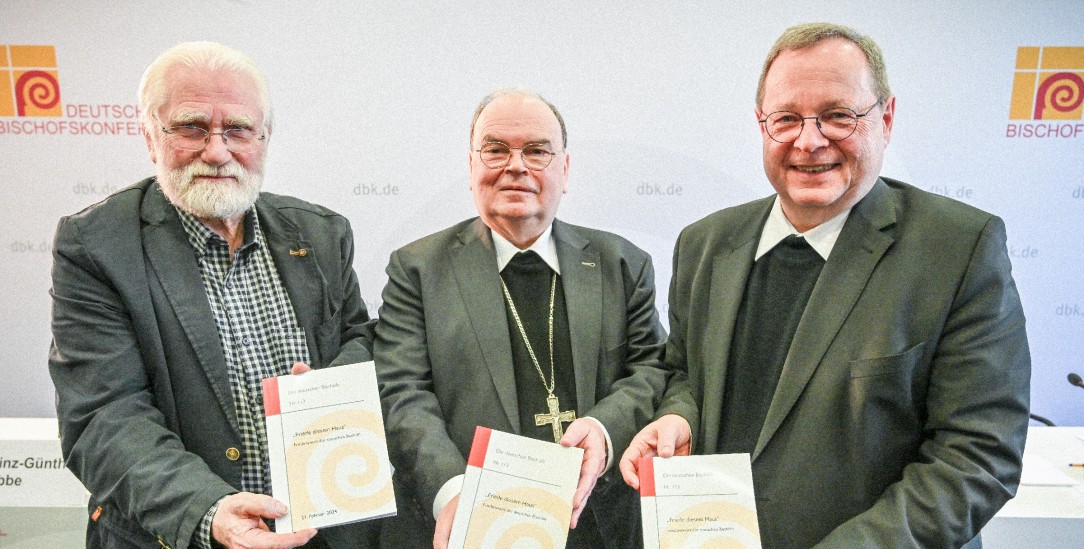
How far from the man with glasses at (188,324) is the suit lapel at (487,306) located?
15.5 inches

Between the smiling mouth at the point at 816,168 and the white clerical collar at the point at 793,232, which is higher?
the smiling mouth at the point at 816,168

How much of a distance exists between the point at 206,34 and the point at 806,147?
353cm

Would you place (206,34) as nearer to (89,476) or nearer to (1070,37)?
(89,476)

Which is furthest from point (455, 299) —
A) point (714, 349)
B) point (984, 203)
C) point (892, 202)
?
point (984, 203)

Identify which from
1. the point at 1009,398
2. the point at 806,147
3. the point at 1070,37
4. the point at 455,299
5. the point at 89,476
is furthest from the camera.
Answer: the point at 1070,37

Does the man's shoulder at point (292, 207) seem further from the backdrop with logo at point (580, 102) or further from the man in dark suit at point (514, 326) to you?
the backdrop with logo at point (580, 102)

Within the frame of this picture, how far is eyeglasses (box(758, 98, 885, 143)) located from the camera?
5.73ft

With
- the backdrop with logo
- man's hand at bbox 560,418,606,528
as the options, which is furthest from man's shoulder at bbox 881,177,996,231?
the backdrop with logo

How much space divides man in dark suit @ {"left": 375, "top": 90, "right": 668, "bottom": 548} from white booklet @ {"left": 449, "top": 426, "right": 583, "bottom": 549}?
0.35 metres

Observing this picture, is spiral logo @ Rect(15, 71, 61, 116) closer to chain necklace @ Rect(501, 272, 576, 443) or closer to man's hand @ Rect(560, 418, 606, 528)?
chain necklace @ Rect(501, 272, 576, 443)

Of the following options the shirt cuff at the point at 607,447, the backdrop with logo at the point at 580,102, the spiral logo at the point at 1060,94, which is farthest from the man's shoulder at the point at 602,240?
the spiral logo at the point at 1060,94

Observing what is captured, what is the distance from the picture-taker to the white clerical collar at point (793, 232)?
1.85 metres

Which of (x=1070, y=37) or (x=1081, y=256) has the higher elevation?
(x=1070, y=37)

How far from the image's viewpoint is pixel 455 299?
2256 millimetres
